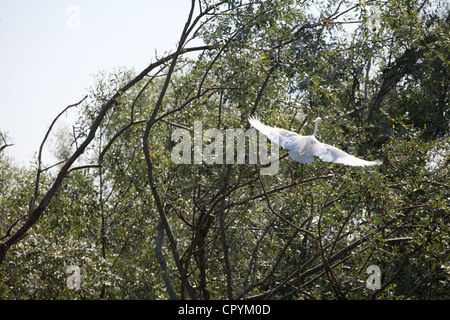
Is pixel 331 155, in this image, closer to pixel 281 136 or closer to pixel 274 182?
pixel 281 136

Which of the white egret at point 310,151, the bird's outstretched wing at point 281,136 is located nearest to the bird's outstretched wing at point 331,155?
the white egret at point 310,151

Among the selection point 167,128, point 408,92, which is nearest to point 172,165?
point 167,128

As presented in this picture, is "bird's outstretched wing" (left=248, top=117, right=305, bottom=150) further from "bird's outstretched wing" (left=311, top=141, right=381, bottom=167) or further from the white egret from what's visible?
"bird's outstretched wing" (left=311, top=141, right=381, bottom=167)

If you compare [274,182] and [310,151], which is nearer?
[310,151]

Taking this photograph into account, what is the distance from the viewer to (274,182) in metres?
5.23

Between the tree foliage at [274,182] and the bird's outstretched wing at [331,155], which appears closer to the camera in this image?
the bird's outstretched wing at [331,155]

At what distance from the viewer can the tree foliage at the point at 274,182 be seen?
4.34 m

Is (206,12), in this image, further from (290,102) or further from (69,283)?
(69,283)

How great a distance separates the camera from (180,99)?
19.0 feet

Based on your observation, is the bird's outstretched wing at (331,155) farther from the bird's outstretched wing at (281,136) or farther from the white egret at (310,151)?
the bird's outstretched wing at (281,136)

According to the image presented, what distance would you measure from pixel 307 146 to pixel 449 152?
61.4 inches

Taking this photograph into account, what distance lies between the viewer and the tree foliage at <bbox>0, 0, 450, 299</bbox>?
434cm

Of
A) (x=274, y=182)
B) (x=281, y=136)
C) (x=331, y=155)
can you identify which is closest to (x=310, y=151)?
(x=331, y=155)

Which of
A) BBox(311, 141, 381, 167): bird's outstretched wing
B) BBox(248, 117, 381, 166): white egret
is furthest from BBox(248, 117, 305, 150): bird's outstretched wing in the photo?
BBox(311, 141, 381, 167): bird's outstretched wing
